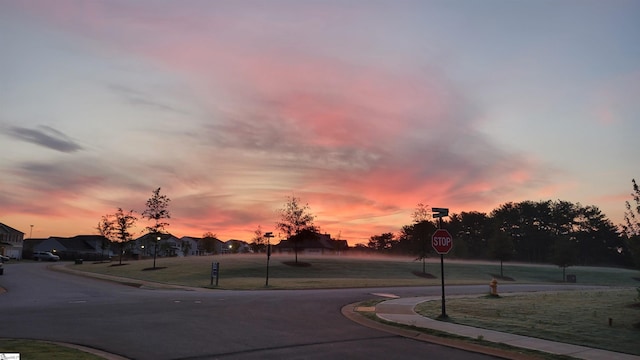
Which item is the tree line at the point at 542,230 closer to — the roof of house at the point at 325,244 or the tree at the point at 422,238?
the roof of house at the point at 325,244

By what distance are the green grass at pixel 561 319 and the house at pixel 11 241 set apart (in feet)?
354

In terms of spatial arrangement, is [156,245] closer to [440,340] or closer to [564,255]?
[440,340]

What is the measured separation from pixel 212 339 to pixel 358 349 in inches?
136

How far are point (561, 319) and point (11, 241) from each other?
12828 cm

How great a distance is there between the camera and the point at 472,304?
20969 mm

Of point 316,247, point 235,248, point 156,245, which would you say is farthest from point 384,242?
point 156,245

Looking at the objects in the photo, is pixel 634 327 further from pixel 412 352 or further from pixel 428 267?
pixel 428 267

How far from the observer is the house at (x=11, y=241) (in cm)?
10462

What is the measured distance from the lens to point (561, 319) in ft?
52.5

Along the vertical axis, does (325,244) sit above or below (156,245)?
above

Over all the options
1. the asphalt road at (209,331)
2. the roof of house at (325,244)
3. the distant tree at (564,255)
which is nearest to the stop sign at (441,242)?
the asphalt road at (209,331)

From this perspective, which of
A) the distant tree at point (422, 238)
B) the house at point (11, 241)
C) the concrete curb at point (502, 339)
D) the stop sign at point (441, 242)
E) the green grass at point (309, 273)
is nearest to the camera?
the concrete curb at point (502, 339)

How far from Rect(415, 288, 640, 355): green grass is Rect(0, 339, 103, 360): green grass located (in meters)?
10.8

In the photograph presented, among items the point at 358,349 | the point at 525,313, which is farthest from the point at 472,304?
the point at 358,349
